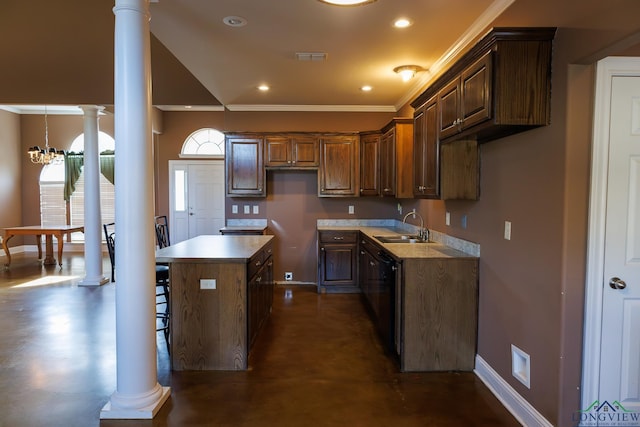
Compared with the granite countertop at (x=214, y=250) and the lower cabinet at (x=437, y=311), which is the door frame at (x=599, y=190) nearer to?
the lower cabinet at (x=437, y=311)

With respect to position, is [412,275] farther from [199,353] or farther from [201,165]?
[201,165]

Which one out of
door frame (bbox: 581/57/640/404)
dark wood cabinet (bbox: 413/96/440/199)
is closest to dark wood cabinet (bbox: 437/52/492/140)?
dark wood cabinet (bbox: 413/96/440/199)

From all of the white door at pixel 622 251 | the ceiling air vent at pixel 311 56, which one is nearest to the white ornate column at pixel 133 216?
the ceiling air vent at pixel 311 56

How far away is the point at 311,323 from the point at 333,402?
155 centimetres

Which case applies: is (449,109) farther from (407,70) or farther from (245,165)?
(245,165)

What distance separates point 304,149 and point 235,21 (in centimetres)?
259

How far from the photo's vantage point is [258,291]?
341 cm

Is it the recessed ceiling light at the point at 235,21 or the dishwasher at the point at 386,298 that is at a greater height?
the recessed ceiling light at the point at 235,21

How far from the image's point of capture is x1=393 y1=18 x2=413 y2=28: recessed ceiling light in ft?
9.24

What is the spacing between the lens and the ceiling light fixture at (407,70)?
3.82 m

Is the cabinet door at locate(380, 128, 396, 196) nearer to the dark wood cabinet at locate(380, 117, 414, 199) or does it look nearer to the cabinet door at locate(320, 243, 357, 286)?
the dark wood cabinet at locate(380, 117, 414, 199)

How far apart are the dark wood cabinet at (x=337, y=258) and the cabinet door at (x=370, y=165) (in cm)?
66

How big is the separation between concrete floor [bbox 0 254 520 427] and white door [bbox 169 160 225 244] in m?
4.12

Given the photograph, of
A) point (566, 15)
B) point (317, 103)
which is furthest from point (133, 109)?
point (317, 103)
